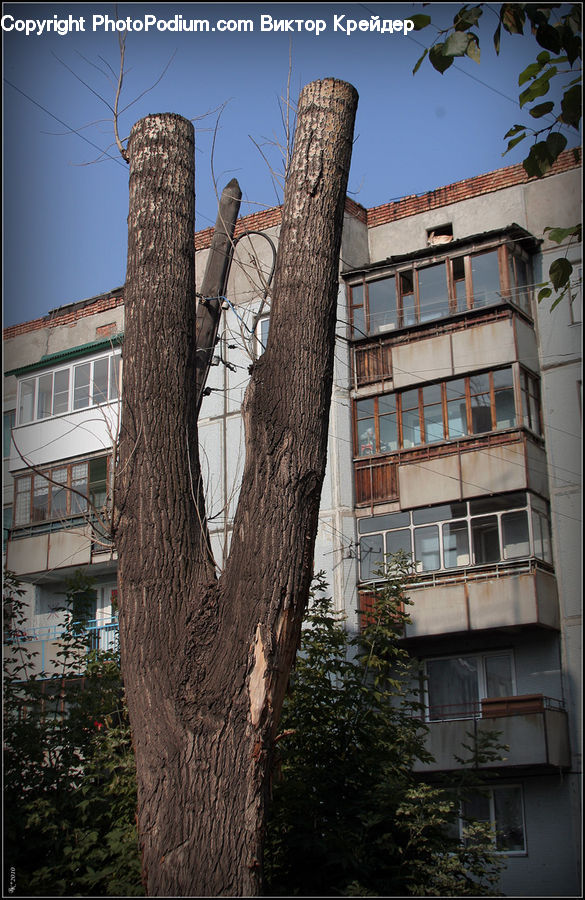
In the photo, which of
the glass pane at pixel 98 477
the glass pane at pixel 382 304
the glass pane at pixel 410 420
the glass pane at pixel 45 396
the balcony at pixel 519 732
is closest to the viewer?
the balcony at pixel 519 732

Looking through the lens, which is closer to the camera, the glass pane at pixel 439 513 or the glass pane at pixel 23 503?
the glass pane at pixel 439 513

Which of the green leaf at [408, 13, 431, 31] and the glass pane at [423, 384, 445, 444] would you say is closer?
the green leaf at [408, 13, 431, 31]

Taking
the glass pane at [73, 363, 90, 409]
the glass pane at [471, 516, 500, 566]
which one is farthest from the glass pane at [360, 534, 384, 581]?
the glass pane at [73, 363, 90, 409]

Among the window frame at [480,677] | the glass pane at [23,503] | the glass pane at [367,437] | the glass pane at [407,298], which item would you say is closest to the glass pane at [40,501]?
the glass pane at [23,503]

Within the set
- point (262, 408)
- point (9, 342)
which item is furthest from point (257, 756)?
point (9, 342)

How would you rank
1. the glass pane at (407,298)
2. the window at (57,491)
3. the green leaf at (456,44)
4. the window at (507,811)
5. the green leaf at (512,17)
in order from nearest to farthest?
the green leaf at (456,44)
the green leaf at (512,17)
the window at (507,811)
the glass pane at (407,298)
the window at (57,491)

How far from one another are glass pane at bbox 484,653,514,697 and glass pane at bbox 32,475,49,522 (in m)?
11.9

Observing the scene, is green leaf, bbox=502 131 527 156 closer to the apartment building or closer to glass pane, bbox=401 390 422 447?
the apartment building

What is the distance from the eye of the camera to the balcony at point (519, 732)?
59.1 feet

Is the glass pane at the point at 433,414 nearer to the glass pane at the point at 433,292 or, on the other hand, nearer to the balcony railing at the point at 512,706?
the glass pane at the point at 433,292

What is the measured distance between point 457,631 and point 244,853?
15.2 metres

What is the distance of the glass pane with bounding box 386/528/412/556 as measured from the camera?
67.5ft

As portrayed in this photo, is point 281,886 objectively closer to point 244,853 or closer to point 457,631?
point 244,853

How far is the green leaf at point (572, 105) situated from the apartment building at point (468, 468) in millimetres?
11845
